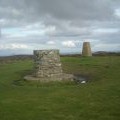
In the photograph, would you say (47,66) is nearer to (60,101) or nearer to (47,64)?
(47,64)

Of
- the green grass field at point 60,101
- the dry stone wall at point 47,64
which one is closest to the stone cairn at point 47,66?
the dry stone wall at point 47,64

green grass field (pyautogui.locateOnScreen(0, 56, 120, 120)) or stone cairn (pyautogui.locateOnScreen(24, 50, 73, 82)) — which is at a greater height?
stone cairn (pyautogui.locateOnScreen(24, 50, 73, 82))

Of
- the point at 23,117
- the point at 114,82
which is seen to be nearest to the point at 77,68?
the point at 114,82

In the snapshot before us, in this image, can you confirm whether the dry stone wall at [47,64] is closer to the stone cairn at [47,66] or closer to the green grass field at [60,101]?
the stone cairn at [47,66]

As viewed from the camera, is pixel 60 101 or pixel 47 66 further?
pixel 47 66

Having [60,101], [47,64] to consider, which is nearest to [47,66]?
[47,64]

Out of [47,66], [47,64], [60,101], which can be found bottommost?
[60,101]

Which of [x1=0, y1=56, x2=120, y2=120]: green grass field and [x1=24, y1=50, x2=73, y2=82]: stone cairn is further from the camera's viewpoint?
[x1=24, y1=50, x2=73, y2=82]: stone cairn

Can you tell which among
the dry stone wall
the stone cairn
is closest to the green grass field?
the stone cairn

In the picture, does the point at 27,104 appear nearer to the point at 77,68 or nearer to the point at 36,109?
the point at 36,109

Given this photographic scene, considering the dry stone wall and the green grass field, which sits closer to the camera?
the green grass field

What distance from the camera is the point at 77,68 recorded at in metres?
34.1

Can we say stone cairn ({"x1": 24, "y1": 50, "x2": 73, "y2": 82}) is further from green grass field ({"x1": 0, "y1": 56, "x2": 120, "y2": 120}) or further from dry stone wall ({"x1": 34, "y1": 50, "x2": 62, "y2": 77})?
green grass field ({"x1": 0, "y1": 56, "x2": 120, "y2": 120})

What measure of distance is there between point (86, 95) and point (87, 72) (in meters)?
11.9
